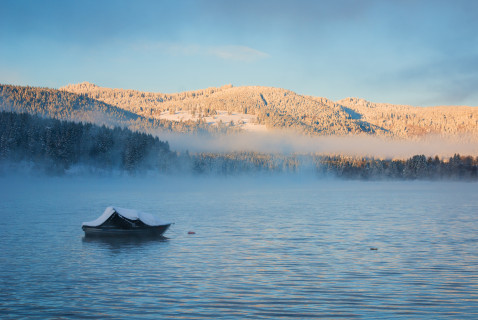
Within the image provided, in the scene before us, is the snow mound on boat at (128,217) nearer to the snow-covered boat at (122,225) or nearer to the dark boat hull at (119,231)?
the snow-covered boat at (122,225)

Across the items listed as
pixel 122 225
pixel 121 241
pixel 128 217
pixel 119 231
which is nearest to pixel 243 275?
pixel 121 241

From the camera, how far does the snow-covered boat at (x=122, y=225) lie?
182 ft

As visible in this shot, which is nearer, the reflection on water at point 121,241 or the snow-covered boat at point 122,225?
the reflection on water at point 121,241

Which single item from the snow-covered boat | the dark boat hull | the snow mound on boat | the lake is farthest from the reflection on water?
the snow mound on boat

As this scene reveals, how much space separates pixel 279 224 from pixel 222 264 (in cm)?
3391

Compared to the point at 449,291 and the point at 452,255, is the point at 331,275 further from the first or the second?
the point at 452,255

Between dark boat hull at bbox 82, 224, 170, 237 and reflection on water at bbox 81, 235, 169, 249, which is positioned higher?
dark boat hull at bbox 82, 224, 170, 237

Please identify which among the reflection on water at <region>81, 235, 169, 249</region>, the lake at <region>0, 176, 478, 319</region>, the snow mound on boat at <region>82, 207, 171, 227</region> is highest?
the snow mound on boat at <region>82, 207, 171, 227</region>

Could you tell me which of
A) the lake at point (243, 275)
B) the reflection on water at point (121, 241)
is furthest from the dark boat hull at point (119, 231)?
the lake at point (243, 275)

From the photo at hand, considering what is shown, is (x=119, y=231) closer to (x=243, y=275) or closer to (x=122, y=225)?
(x=122, y=225)

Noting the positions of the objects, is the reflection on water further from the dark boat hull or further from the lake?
the dark boat hull

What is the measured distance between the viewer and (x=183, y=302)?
27734 millimetres

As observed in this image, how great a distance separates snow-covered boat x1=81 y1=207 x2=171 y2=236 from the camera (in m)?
55.4

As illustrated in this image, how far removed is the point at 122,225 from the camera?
55406mm
